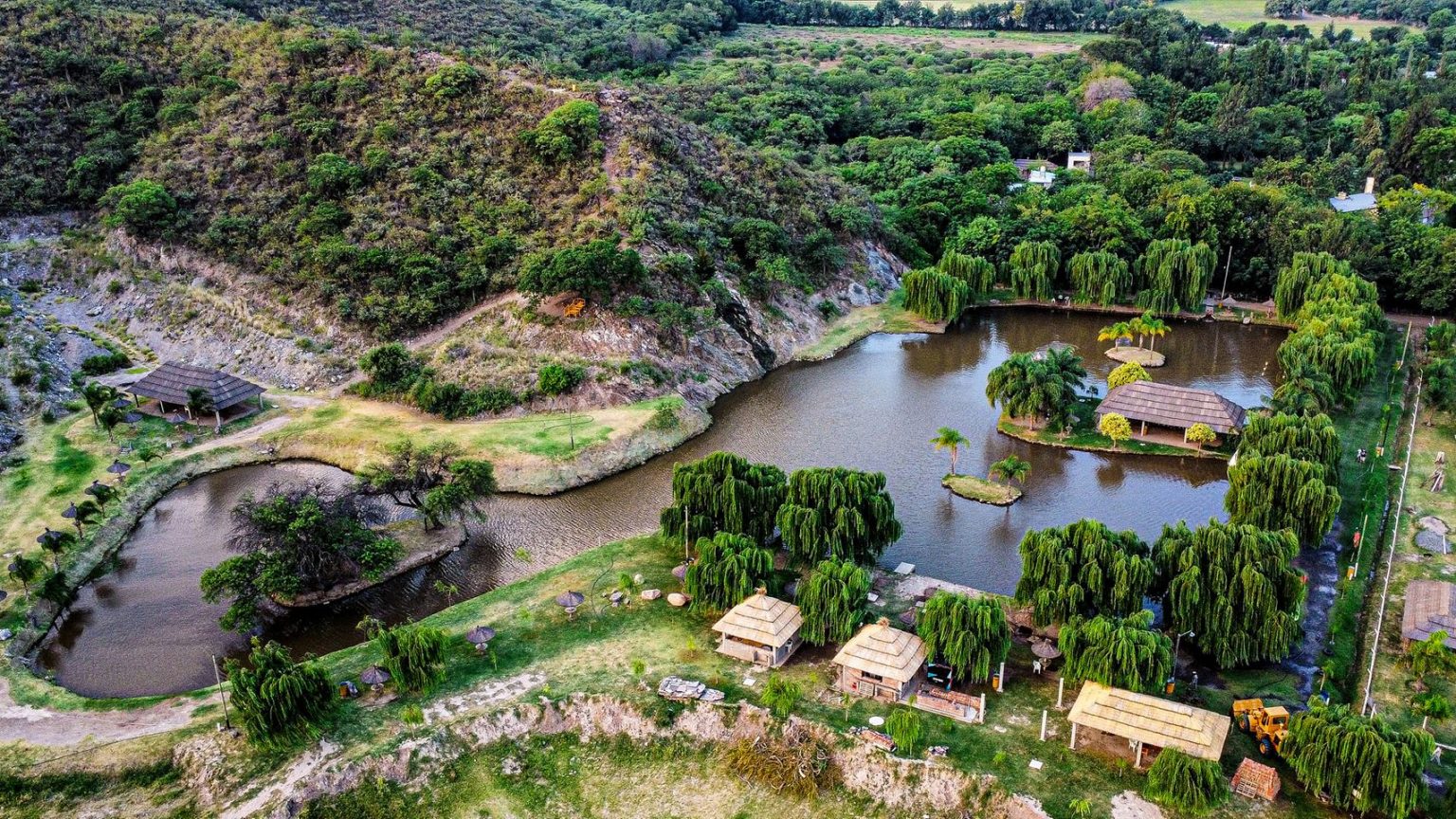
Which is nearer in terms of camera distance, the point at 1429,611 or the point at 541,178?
the point at 1429,611

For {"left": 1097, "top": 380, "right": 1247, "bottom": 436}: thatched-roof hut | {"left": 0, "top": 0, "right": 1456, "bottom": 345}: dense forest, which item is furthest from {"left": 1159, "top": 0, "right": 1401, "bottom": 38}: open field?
{"left": 1097, "top": 380, "right": 1247, "bottom": 436}: thatched-roof hut

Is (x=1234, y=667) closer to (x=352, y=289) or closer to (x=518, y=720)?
(x=518, y=720)

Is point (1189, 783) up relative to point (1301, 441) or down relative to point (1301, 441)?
down

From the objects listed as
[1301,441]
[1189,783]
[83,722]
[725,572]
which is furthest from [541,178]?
[1189,783]

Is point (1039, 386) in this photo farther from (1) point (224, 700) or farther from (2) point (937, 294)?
(1) point (224, 700)

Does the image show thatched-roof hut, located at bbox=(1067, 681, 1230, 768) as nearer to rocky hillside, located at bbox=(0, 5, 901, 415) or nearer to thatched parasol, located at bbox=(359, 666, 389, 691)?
thatched parasol, located at bbox=(359, 666, 389, 691)

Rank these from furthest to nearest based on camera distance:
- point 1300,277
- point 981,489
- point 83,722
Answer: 1. point 1300,277
2. point 981,489
3. point 83,722
